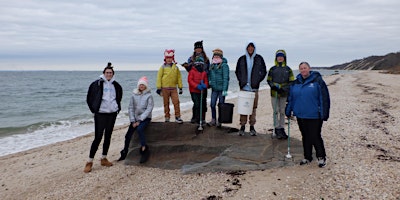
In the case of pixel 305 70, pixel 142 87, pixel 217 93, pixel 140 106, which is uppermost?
pixel 305 70

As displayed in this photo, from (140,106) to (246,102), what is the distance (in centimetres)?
234

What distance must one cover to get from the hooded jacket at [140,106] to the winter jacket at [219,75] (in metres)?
1.46

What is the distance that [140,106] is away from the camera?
A: 6.98 m

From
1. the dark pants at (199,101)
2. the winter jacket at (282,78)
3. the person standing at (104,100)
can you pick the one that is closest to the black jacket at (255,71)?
the winter jacket at (282,78)

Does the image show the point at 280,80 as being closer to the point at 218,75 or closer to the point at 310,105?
the point at 310,105

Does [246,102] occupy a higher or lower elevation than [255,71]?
lower

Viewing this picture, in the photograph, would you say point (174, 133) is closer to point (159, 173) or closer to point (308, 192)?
point (159, 173)

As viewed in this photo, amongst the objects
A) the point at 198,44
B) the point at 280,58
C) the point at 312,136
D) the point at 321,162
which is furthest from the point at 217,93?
the point at 321,162

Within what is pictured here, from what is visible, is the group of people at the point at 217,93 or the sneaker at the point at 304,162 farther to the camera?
the sneaker at the point at 304,162

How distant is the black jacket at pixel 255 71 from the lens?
6.96 metres

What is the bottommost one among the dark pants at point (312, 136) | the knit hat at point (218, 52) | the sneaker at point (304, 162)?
the sneaker at point (304, 162)

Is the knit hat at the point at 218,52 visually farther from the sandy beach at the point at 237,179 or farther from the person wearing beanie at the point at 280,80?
the sandy beach at the point at 237,179

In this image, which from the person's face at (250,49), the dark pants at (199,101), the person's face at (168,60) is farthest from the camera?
the person's face at (168,60)

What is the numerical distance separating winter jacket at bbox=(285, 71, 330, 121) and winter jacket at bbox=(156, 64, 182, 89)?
2835 mm
